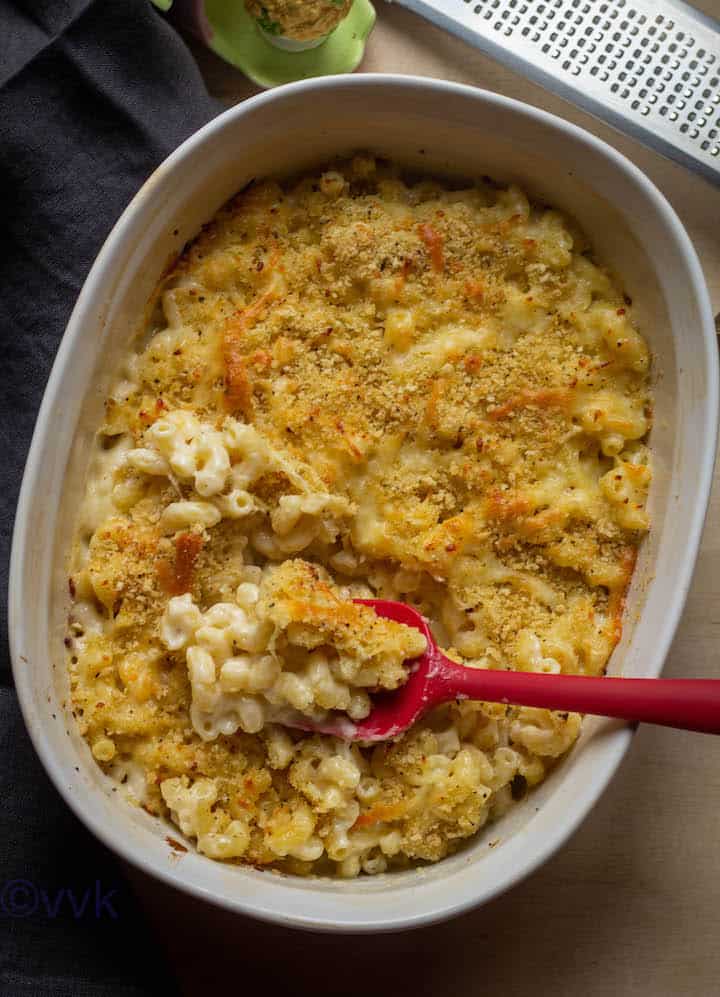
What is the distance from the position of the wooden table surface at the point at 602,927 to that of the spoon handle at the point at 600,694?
1.30 ft

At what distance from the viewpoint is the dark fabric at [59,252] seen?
172 centimetres

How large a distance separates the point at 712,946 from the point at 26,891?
1.23m

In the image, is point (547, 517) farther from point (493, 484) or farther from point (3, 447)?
point (3, 447)

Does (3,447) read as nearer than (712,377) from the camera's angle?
No

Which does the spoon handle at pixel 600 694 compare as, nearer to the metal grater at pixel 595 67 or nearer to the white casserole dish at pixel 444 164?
the white casserole dish at pixel 444 164

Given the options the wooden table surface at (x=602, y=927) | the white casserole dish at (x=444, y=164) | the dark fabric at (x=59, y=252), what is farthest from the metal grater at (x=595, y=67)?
the wooden table surface at (x=602, y=927)

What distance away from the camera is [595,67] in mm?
1874

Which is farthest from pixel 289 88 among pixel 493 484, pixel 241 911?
pixel 241 911

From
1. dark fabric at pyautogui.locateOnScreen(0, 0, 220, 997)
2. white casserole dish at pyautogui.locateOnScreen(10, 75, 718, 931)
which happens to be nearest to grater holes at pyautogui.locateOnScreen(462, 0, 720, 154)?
white casserole dish at pyautogui.locateOnScreen(10, 75, 718, 931)

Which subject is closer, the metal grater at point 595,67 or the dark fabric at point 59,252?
the dark fabric at point 59,252

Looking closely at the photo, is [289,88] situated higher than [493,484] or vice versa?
[289,88]

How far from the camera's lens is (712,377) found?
1.57 meters

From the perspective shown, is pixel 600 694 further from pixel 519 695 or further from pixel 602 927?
pixel 602 927

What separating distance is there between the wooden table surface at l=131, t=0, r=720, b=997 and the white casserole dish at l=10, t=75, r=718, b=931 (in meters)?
0.27
